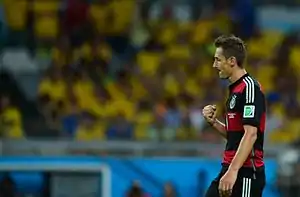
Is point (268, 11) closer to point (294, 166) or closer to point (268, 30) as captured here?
point (268, 30)

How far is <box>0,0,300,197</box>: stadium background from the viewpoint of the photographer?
438 inches

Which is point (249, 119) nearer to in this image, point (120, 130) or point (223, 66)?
point (223, 66)

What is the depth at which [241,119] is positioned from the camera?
22.0 ft

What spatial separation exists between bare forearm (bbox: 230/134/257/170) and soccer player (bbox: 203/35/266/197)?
0.4 inches

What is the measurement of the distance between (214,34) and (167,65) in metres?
1.08

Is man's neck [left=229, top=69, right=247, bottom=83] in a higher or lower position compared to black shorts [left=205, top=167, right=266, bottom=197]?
higher

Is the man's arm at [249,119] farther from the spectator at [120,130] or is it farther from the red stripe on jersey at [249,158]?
the spectator at [120,130]

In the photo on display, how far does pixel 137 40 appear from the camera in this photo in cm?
1523

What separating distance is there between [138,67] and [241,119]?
7812 millimetres

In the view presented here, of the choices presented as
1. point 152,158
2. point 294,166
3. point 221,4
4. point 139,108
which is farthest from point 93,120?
point 221,4

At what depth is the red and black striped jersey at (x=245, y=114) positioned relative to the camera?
21.8ft

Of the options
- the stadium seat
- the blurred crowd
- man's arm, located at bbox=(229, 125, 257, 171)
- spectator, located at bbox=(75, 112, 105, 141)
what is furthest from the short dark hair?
the stadium seat

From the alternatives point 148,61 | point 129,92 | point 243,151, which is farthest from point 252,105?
point 148,61

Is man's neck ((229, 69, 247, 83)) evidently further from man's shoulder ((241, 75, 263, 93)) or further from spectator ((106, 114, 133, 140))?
spectator ((106, 114, 133, 140))
